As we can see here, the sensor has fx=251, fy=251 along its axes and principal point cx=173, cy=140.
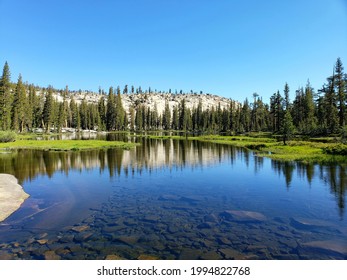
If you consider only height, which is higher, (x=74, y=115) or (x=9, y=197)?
(x=74, y=115)

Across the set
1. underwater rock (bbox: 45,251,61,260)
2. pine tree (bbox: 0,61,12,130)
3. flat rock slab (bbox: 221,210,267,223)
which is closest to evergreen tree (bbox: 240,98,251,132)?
pine tree (bbox: 0,61,12,130)

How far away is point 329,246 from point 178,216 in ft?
27.7

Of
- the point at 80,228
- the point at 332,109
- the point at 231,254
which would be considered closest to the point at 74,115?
the point at 332,109

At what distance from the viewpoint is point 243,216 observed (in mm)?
16359

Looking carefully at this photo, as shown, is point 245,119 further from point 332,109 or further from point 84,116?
point 84,116

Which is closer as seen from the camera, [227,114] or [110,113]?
[227,114]

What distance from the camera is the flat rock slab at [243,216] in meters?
15.7

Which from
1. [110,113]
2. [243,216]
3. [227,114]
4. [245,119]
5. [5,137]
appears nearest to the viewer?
[243,216]

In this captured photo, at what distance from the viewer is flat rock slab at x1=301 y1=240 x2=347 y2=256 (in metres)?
11.8

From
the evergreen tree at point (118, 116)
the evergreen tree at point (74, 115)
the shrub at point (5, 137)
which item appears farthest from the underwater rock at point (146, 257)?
the evergreen tree at point (118, 116)

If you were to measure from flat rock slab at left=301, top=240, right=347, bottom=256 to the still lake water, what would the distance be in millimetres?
46

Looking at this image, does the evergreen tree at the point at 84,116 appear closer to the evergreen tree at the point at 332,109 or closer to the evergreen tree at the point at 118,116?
the evergreen tree at the point at 118,116

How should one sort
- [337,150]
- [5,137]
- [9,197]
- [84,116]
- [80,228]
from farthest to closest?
1. [84,116]
2. [5,137]
3. [337,150]
4. [9,197]
5. [80,228]

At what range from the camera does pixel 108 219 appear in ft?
52.1
